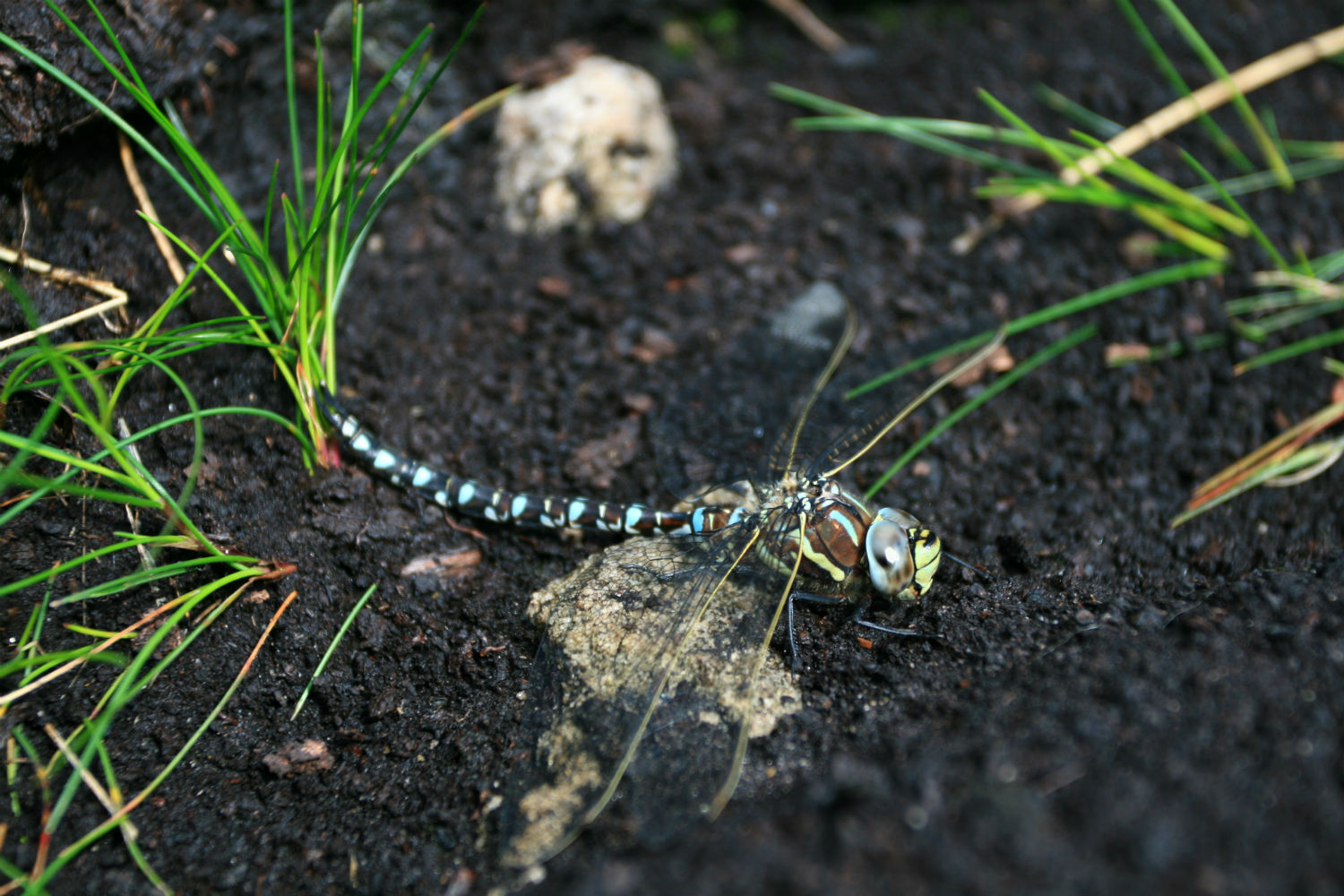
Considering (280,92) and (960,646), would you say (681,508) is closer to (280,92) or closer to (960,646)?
(960,646)

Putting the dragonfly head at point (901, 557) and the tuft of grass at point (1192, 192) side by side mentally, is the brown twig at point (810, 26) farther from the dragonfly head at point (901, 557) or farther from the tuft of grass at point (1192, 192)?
the dragonfly head at point (901, 557)

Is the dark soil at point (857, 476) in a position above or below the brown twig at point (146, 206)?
below

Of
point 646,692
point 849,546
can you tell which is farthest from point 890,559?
point 646,692

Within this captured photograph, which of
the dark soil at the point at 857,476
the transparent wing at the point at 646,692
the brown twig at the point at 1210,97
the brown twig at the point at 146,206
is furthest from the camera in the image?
the brown twig at the point at 1210,97

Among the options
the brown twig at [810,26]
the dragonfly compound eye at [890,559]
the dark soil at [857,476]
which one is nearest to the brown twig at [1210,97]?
the dark soil at [857,476]

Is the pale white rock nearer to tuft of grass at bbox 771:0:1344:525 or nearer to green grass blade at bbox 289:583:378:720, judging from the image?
tuft of grass at bbox 771:0:1344:525

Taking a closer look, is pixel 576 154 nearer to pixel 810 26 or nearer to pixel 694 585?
pixel 810 26
